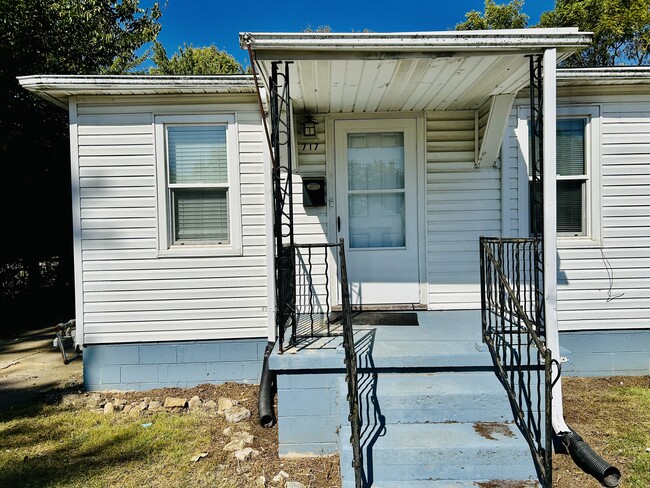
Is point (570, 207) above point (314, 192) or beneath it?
beneath

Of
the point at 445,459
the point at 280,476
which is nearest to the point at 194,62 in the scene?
the point at 280,476

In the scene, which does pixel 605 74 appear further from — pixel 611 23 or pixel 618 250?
pixel 611 23

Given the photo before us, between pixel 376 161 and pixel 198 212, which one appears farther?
pixel 376 161

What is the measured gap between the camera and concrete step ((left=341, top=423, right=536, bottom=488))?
2805 millimetres

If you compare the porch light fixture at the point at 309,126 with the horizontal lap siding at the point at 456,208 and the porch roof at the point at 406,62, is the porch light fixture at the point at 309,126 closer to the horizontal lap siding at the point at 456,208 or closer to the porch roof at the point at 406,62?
the porch roof at the point at 406,62

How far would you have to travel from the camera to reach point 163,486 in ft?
9.86

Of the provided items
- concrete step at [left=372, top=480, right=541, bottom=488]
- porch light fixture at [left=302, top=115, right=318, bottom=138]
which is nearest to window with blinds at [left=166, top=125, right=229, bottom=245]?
porch light fixture at [left=302, top=115, right=318, bottom=138]

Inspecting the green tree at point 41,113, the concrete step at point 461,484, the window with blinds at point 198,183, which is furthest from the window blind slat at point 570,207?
the green tree at point 41,113

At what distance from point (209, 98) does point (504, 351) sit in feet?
12.1

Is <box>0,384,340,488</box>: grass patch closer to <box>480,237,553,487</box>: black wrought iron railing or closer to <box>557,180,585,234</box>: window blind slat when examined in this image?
<box>480,237,553,487</box>: black wrought iron railing

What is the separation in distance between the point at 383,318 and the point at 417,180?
1.54 metres

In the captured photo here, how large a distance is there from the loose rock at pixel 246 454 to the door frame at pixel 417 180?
1863 millimetres

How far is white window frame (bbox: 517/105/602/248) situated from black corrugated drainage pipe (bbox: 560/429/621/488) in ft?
6.93

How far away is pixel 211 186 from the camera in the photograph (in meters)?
4.75
